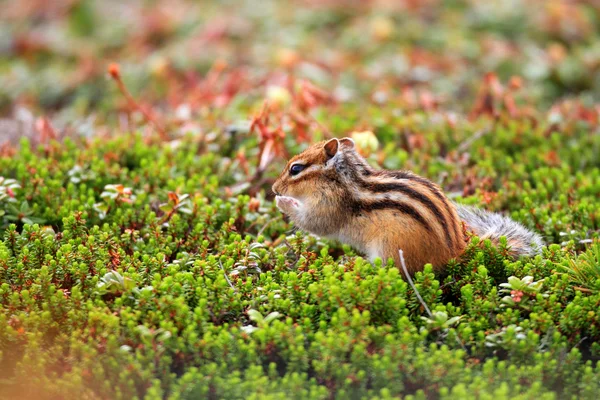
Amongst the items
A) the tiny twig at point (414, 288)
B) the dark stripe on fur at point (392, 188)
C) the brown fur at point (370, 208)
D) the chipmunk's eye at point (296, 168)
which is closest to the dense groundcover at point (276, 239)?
the tiny twig at point (414, 288)

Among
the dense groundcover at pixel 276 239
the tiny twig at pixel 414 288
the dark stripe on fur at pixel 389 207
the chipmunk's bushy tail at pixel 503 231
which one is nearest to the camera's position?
the dense groundcover at pixel 276 239

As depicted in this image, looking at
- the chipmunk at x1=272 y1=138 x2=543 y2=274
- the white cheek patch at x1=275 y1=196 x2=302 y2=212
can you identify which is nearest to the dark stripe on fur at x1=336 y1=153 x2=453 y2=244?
the chipmunk at x1=272 y1=138 x2=543 y2=274

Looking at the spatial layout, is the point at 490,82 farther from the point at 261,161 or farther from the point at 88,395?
the point at 88,395

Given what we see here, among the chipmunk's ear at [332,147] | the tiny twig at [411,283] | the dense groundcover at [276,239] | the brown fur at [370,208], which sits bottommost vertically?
the dense groundcover at [276,239]

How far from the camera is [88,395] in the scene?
3588mm

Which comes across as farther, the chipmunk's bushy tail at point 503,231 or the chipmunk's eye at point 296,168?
the chipmunk's eye at point 296,168

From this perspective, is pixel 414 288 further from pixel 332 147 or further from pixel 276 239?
pixel 276 239

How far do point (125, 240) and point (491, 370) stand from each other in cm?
242

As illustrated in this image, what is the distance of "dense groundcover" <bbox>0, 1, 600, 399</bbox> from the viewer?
3711mm

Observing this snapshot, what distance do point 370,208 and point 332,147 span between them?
1.70 feet

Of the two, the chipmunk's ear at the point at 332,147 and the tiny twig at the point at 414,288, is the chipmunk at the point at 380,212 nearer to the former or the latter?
the chipmunk's ear at the point at 332,147

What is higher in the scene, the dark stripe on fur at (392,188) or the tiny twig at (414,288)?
the dark stripe on fur at (392,188)

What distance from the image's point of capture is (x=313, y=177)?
4848 mm

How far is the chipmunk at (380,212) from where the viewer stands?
4320mm
